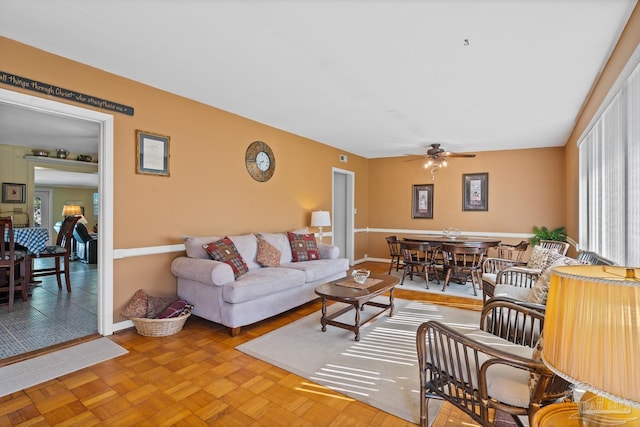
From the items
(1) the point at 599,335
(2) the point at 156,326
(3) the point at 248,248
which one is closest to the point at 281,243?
(3) the point at 248,248

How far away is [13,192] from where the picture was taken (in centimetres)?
564

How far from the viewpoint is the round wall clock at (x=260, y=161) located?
4636 mm

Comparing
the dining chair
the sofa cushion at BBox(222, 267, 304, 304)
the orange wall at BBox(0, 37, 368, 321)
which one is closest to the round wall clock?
the orange wall at BBox(0, 37, 368, 321)

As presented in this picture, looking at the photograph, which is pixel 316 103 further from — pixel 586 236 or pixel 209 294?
pixel 586 236

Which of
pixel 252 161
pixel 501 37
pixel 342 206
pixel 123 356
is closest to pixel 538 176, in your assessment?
pixel 342 206

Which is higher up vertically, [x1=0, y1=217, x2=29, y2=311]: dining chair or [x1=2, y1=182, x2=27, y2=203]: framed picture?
[x1=2, y1=182, x2=27, y2=203]: framed picture

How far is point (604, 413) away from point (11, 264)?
5.26 m

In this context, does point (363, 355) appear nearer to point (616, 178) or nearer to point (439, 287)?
point (616, 178)

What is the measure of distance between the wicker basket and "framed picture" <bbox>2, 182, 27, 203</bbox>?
15.2 feet

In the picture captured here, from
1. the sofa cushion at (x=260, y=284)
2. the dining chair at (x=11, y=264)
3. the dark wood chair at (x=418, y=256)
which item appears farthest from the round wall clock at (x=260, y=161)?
the dining chair at (x=11, y=264)

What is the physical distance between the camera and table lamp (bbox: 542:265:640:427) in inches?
27.5

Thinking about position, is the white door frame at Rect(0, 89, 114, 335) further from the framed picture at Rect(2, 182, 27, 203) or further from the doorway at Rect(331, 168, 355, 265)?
the doorway at Rect(331, 168, 355, 265)

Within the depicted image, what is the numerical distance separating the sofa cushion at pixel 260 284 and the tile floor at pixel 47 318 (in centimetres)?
147

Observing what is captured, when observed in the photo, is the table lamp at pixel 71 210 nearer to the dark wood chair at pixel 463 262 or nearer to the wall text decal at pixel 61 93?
the wall text decal at pixel 61 93
